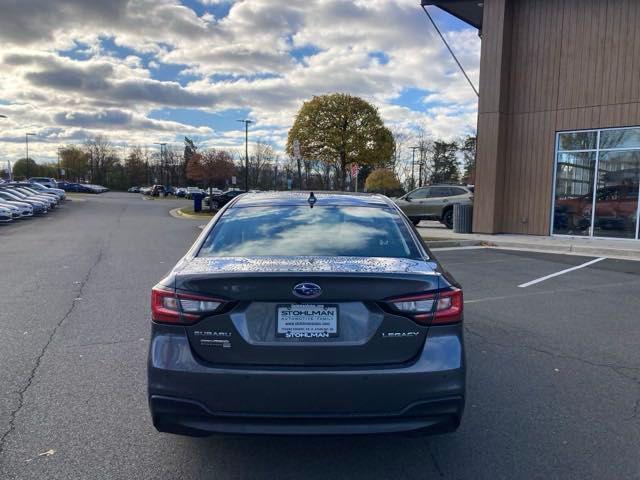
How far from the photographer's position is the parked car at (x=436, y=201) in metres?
19.8

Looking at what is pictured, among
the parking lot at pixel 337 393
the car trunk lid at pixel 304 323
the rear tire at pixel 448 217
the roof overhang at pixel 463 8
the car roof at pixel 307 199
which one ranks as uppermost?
the roof overhang at pixel 463 8

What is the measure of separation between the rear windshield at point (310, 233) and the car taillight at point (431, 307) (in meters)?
0.47

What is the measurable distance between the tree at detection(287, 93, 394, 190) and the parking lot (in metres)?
35.9

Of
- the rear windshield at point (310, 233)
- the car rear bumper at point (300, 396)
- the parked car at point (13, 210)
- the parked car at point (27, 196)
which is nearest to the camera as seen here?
the car rear bumper at point (300, 396)

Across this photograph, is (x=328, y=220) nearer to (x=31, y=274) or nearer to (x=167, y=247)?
(x=31, y=274)

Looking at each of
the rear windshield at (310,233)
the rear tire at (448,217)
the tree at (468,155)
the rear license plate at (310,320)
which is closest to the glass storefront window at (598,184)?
the rear tire at (448,217)

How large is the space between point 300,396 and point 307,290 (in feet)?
1.79

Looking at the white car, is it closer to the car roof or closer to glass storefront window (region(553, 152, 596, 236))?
glass storefront window (region(553, 152, 596, 236))

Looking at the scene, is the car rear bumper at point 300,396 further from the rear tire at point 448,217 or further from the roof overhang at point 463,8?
the roof overhang at point 463,8

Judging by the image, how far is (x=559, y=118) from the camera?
53.9 ft

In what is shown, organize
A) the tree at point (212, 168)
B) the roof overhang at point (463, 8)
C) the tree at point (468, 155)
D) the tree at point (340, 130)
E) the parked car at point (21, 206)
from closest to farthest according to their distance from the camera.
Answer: the roof overhang at point (463, 8), the parked car at point (21, 206), the tree at point (340, 130), the tree at point (212, 168), the tree at point (468, 155)

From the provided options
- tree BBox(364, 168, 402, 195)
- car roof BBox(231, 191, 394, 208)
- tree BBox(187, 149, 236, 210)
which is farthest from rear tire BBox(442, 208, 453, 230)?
tree BBox(364, 168, 402, 195)

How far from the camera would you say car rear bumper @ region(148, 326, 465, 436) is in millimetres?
2707

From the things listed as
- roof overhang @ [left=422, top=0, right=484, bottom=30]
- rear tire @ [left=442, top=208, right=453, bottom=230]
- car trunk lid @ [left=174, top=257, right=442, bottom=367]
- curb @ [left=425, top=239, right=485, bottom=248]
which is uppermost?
roof overhang @ [left=422, top=0, right=484, bottom=30]
